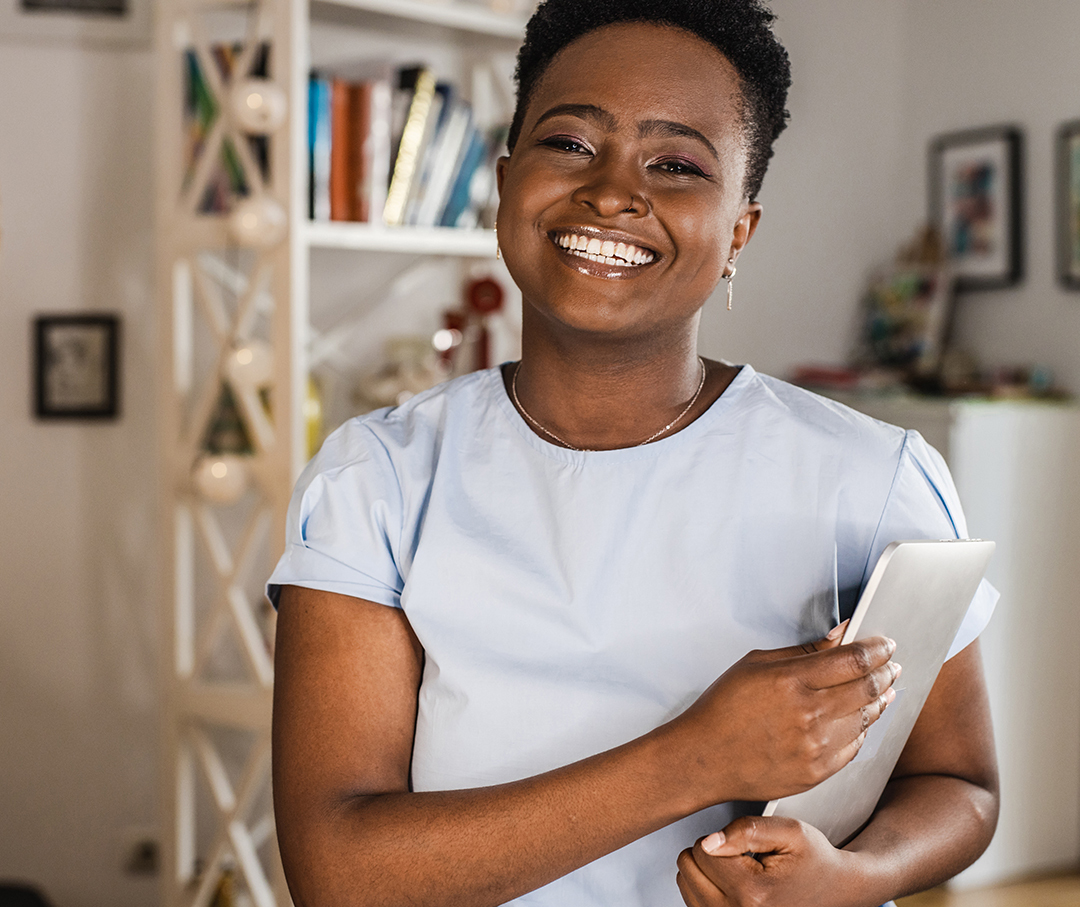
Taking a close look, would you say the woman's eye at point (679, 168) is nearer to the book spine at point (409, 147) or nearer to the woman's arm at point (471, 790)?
the woman's arm at point (471, 790)

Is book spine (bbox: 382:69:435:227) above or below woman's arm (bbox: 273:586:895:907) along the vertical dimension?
above

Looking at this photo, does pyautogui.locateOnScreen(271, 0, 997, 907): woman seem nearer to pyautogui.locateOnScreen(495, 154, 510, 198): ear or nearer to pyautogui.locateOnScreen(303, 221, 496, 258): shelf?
pyautogui.locateOnScreen(495, 154, 510, 198): ear

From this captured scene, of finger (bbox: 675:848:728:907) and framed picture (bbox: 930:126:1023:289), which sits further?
framed picture (bbox: 930:126:1023:289)

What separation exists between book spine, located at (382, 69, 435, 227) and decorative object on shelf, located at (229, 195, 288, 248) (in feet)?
0.89

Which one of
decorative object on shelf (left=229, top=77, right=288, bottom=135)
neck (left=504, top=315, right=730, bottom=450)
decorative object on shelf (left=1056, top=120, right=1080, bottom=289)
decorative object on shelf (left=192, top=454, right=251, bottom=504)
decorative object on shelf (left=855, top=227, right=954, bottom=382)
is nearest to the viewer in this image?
neck (left=504, top=315, right=730, bottom=450)

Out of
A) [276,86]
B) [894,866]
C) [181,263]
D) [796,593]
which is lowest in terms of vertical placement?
[894,866]

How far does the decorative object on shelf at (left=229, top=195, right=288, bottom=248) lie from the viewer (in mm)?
1978

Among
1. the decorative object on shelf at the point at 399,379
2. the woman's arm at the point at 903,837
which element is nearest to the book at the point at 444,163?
the decorative object on shelf at the point at 399,379

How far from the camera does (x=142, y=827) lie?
8.27ft

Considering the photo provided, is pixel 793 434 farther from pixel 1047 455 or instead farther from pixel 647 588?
pixel 1047 455

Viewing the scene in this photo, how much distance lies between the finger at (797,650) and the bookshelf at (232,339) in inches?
52.5

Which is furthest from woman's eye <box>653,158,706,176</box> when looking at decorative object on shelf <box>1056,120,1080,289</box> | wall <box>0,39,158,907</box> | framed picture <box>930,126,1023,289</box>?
framed picture <box>930,126,1023,289</box>

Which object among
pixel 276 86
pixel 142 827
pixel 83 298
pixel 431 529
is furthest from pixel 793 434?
pixel 142 827

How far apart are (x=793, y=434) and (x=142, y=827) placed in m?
2.07
